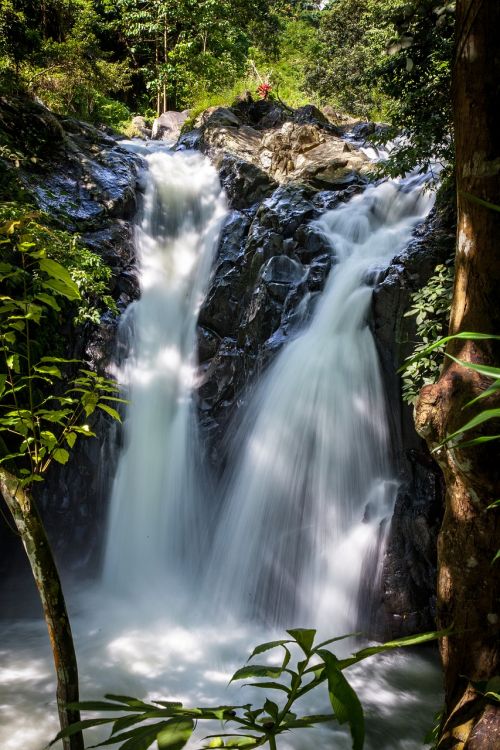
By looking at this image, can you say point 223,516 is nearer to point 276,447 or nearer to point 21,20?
point 276,447

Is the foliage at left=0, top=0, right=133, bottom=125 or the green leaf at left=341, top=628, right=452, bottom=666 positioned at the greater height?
the foliage at left=0, top=0, right=133, bottom=125

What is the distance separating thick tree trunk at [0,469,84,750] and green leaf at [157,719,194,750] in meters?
1.03

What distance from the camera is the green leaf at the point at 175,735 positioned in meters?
0.60

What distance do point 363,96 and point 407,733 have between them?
58.0 ft

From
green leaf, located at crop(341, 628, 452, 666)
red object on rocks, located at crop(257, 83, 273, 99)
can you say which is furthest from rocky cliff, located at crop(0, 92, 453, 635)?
green leaf, located at crop(341, 628, 452, 666)

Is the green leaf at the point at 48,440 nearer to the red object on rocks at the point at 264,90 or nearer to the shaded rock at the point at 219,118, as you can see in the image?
the shaded rock at the point at 219,118

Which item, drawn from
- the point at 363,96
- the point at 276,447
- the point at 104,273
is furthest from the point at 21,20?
the point at 363,96

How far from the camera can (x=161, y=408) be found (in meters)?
6.56

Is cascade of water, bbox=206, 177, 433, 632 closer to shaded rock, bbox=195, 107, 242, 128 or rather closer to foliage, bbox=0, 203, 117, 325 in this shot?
foliage, bbox=0, 203, 117, 325

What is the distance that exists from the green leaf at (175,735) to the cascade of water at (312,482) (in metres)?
4.29

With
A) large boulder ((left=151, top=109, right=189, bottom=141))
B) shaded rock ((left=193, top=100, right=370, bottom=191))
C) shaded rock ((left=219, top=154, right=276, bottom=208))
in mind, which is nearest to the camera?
shaded rock ((left=219, top=154, right=276, bottom=208))

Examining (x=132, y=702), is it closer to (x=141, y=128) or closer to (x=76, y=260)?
(x=76, y=260)

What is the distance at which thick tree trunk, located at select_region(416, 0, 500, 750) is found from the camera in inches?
53.4

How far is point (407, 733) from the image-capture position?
11.1 feet
